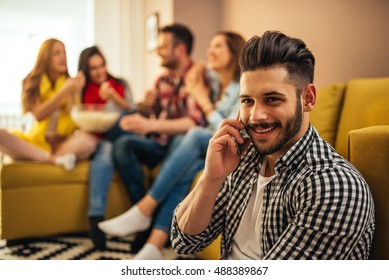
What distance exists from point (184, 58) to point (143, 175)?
20.0 inches

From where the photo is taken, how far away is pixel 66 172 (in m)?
1.48

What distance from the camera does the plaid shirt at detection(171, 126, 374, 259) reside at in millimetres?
555

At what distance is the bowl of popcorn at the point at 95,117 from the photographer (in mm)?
1373

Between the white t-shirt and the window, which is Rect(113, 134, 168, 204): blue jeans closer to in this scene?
the window

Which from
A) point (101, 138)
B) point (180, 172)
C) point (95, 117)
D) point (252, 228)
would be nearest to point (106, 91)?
point (95, 117)

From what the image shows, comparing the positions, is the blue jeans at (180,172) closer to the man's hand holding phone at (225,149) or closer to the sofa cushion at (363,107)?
the sofa cushion at (363,107)

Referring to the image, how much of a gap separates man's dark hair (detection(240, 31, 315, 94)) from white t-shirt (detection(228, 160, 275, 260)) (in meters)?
0.17

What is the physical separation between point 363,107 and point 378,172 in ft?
1.01

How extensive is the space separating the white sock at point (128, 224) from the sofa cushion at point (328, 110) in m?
0.70

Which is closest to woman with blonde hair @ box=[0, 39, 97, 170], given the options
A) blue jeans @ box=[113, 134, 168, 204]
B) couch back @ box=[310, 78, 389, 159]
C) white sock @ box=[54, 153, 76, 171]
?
white sock @ box=[54, 153, 76, 171]

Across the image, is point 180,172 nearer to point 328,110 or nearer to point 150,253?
point 150,253

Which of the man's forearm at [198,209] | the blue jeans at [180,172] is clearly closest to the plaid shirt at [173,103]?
the blue jeans at [180,172]

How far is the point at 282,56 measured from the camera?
1.93 feet
